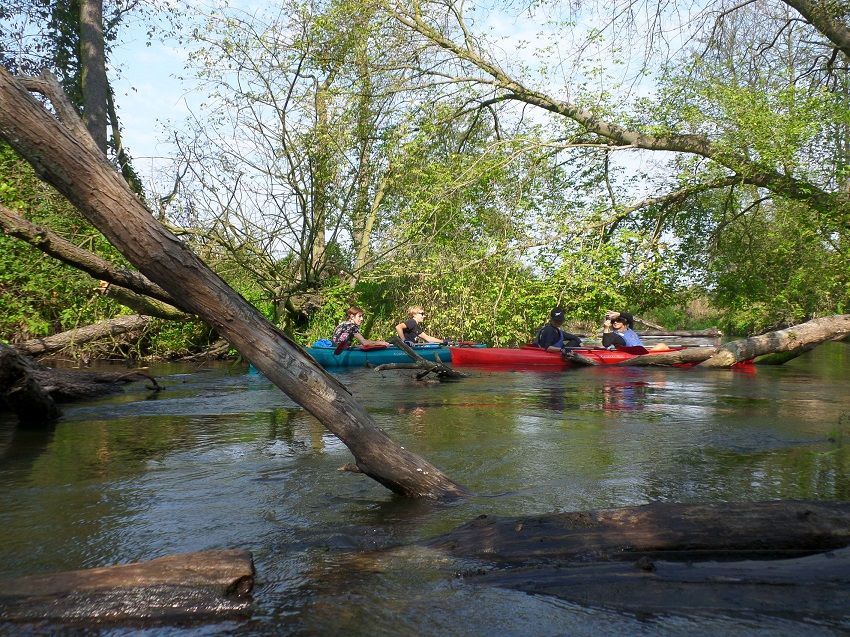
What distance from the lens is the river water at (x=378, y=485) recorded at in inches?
136

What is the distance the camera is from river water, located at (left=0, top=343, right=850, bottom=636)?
346cm

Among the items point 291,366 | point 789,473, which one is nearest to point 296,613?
point 291,366

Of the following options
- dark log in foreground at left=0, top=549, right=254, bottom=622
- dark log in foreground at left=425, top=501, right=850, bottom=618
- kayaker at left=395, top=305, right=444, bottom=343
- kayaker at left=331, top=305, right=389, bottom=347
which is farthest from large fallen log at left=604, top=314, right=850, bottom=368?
dark log in foreground at left=0, top=549, right=254, bottom=622

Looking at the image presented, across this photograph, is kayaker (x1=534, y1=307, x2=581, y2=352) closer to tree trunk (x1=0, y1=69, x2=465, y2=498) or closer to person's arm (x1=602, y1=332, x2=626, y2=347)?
person's arm (x1=602, y1=332, x2=626, y2=347)

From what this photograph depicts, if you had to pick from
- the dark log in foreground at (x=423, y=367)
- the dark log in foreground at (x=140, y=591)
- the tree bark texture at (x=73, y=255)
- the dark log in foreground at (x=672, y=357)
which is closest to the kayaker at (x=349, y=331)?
the dark log in foreground at (x=423, y=367)

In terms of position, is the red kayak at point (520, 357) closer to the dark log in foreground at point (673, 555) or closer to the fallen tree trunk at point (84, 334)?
the fallen tree trunk at point (84, 334)

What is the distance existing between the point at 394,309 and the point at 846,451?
1444 centimetres

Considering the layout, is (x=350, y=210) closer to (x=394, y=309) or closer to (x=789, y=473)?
(x=394, y=309)

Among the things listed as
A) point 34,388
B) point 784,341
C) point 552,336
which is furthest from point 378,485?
point 784,341

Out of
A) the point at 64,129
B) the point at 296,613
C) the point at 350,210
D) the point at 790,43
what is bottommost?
the point at 296,613

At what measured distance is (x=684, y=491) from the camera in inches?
226

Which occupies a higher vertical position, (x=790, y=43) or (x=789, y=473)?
(x=790, y=43)

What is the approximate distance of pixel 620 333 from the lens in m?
16.8

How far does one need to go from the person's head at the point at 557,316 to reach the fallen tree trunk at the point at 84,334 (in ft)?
27.8
